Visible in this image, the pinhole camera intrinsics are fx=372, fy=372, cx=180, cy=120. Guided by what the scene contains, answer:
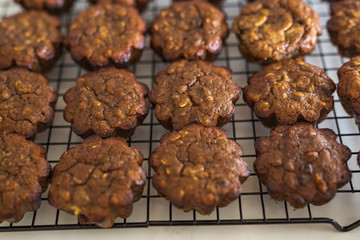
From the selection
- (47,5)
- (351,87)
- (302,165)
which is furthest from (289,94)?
(47,5)

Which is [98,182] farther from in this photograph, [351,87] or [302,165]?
[351,87]

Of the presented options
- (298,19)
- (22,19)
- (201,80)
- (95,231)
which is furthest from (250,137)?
(22,19)

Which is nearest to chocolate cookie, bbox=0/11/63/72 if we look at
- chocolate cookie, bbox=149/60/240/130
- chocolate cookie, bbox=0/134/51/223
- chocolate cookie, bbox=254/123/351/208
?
chocolate cookie, bbox=0/134/51/223

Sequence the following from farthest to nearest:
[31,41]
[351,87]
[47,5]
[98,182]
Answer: [47,5] → [31,41] → [351,87] → [98,182]

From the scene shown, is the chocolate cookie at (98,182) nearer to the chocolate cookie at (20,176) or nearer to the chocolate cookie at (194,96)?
the chocolate cookie at (20,176)

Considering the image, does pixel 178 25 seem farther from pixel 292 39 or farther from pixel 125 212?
pixel 125 212

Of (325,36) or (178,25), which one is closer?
(178,25)
